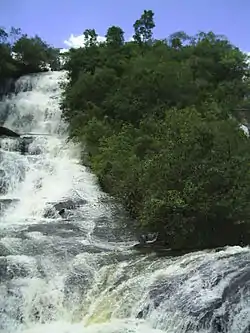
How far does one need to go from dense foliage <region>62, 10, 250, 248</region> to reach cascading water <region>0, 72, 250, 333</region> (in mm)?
1572

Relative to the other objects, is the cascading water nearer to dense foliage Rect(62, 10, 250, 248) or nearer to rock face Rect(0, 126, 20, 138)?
dense foliage Rect(62, 10, 250, 248)

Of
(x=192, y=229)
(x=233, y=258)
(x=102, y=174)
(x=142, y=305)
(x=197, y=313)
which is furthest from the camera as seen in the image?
(x=102, y=174)

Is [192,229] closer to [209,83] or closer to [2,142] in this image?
[2,142]

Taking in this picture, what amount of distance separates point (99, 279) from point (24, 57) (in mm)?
24990

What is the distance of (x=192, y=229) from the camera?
13.9 m

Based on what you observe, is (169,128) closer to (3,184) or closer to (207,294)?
(3,184)

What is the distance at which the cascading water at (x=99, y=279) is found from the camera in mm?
9789

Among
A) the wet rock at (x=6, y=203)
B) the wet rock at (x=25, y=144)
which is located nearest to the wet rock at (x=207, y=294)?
the wet rock at (x=6, y=203)

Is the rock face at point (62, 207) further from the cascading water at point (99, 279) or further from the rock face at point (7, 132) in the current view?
the rock face at point (7, 132)

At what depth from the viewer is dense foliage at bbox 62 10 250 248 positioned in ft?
46.4

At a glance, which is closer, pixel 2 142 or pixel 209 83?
pixel 2 142

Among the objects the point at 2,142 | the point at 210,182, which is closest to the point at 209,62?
the point at 2,142

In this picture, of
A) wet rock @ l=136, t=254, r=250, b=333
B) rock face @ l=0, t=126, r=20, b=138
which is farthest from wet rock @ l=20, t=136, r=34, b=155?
wet rock @ l=136, t=254, r=250, b=333

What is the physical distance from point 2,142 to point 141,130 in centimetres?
625
